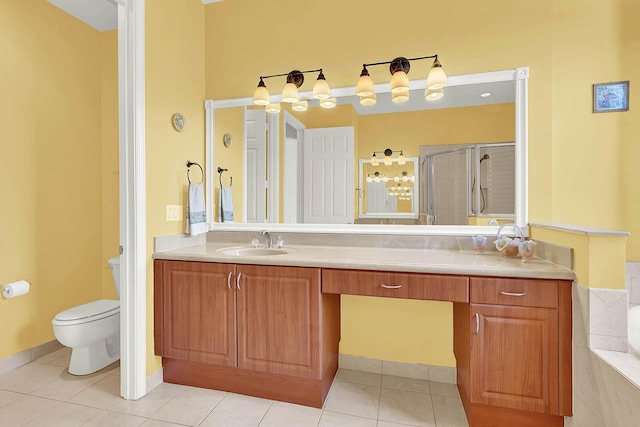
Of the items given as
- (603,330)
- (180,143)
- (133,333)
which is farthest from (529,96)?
(133,333)

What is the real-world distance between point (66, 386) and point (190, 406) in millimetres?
876

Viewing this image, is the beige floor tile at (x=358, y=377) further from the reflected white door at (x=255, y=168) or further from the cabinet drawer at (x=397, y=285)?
the reflected white door at (x=255, y=168)

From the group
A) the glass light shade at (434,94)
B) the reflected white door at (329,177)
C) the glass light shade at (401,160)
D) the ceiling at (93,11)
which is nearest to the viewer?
the glass light shade at (434,94)

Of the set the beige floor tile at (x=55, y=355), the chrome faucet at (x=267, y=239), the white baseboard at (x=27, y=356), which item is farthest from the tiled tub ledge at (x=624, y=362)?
the white baseboard at (x=27, y=356)

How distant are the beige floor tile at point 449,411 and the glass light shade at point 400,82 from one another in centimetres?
189

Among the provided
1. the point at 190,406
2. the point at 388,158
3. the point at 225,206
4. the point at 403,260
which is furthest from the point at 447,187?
the point at 190,406

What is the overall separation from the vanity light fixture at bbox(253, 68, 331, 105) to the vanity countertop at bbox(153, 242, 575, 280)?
1.05 meters

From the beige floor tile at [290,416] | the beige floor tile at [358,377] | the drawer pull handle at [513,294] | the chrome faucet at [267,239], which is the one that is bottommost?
the beige floor tile at [358,377]

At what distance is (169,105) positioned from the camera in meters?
2.01

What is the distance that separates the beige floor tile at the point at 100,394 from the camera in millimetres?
1718

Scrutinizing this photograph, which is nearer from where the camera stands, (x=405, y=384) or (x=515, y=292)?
(x=515, y=292)

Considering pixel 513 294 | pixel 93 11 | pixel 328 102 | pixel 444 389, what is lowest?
pixel 444 389

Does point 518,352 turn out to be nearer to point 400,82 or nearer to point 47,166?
point 400,82

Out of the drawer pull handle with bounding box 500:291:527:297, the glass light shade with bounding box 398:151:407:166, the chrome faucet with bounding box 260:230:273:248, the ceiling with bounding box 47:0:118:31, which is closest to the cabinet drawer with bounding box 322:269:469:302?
the drawer pull handle with bounding box 500:291:527:297
